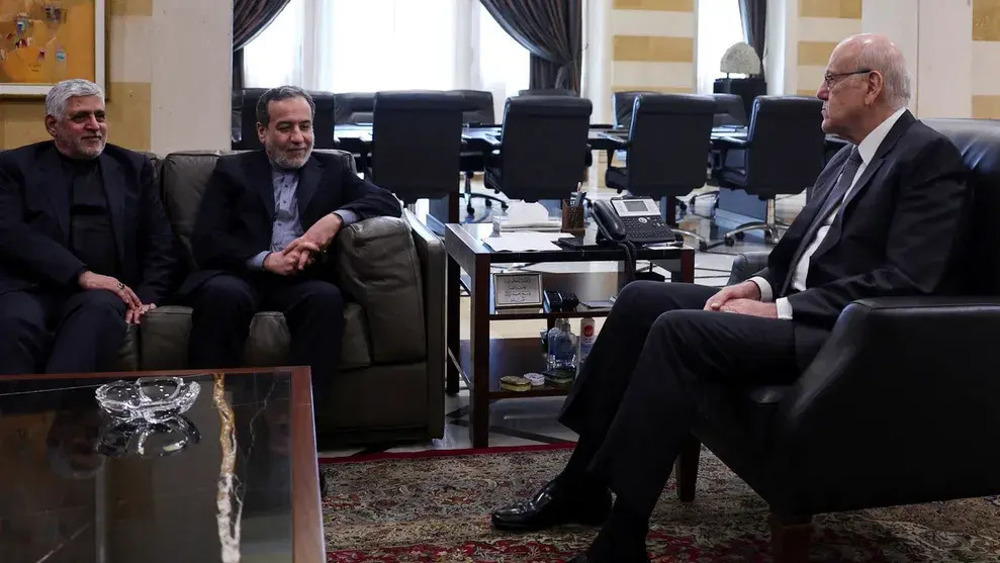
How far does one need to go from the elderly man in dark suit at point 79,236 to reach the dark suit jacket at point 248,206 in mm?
148

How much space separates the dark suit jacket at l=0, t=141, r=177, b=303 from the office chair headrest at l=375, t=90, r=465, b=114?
9.66ft

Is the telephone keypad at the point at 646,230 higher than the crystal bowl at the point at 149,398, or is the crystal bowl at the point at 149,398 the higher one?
the telephone keypad at the point at 646,230

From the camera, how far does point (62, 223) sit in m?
Result: 3.34

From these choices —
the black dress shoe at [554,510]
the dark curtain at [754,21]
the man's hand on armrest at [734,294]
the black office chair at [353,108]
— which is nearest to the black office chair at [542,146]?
the black office chair at [353,108]

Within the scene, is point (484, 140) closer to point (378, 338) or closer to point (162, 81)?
point (162, 81)

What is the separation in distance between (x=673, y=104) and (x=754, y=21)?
216 inches

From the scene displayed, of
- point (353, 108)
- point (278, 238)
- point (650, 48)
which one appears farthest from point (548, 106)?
point (650, 48)

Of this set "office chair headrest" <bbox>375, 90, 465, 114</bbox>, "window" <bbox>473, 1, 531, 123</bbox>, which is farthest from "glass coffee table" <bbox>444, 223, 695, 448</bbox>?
"window" <bbox>473, 1, 531, 123</bbox>

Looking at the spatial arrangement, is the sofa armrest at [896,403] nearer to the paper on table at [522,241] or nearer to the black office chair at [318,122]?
the paper on table at [522,241]

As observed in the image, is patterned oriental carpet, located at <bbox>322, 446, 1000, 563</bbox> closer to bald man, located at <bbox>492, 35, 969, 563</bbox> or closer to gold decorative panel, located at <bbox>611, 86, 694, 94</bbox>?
bald man, located at <bbox>492, 35, 969, 563</bbox>

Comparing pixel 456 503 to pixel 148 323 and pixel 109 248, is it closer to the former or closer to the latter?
pixel 148 323

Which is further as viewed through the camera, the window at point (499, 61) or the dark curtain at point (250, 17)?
the window at point (499, 61)

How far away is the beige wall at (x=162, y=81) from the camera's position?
452 cm

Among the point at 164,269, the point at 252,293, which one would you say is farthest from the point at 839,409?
the point at 164,269
